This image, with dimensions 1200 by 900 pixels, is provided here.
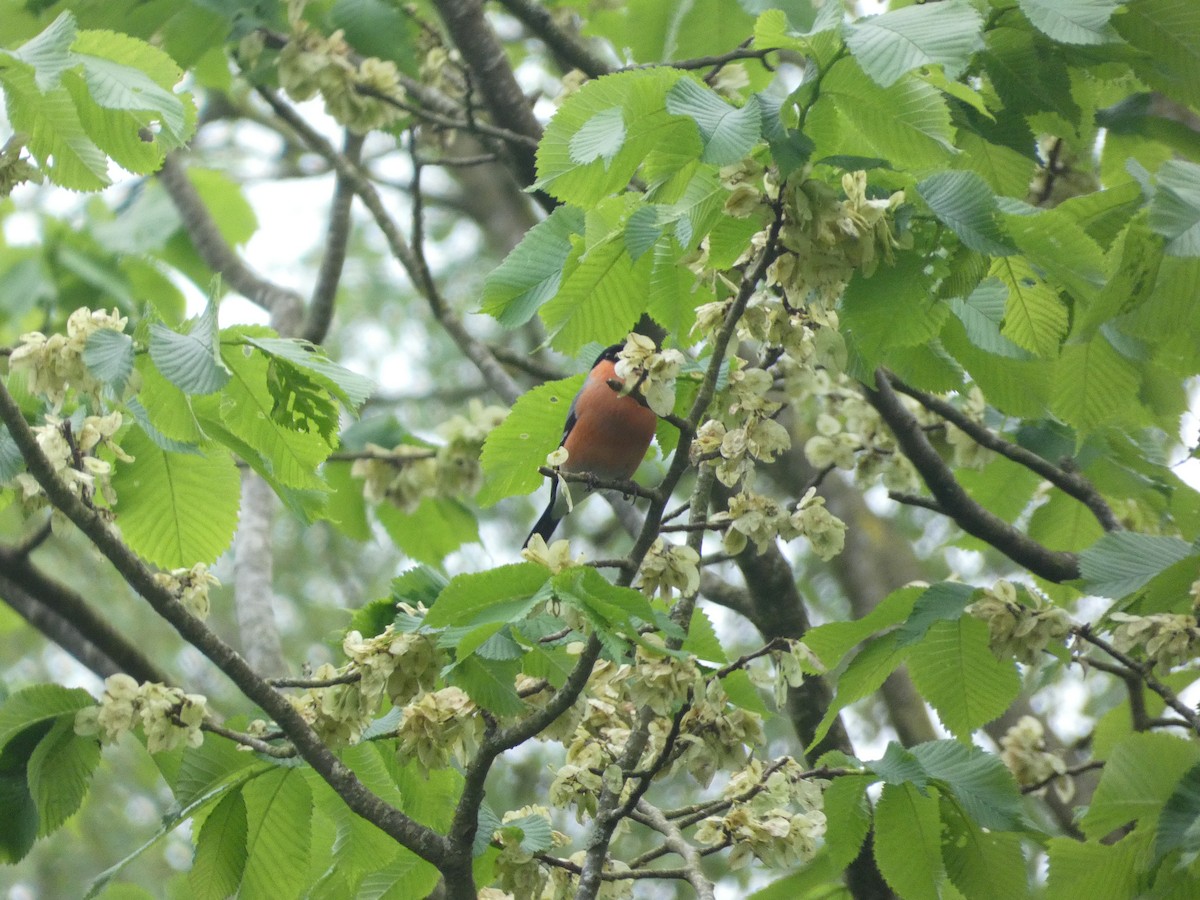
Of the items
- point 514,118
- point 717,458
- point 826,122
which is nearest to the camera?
point 826,122

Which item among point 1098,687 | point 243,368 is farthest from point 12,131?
point 1098,687

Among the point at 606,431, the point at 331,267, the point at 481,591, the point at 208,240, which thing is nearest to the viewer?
the point at 481,591

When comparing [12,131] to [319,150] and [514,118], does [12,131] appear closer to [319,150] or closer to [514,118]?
[514,118]

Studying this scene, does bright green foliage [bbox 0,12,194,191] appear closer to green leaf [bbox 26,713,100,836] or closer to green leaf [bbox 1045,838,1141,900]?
green leaf [bbox 26,713,100,836]

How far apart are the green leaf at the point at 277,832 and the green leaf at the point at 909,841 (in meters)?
0.99

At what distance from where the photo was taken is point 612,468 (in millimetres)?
4109

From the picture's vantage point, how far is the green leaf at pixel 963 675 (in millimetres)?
2268

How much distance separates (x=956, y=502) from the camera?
126 inches

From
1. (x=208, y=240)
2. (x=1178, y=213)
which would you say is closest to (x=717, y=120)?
(x=1178, y=213)

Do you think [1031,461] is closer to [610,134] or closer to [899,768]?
[899,768]

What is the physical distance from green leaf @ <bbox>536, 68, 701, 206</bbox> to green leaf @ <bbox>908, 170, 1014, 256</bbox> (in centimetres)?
34

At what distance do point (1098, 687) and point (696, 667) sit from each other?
504 cm

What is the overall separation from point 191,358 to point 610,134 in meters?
0.68

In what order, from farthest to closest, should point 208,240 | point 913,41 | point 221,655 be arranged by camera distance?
point 208,240, point 221,655, point 913,41
